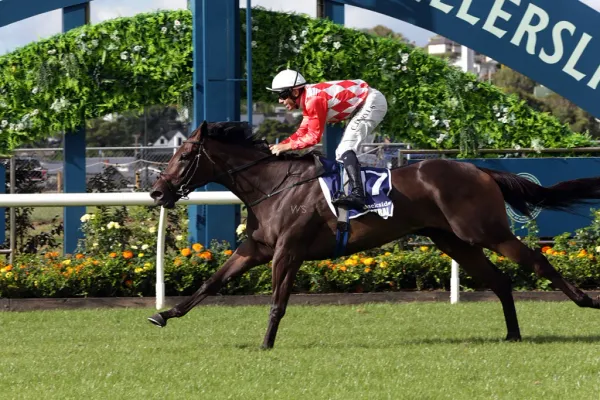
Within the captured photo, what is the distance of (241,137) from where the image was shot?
7035 mm

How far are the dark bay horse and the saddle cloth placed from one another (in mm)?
49

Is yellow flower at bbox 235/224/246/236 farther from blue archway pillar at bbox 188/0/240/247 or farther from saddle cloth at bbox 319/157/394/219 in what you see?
saddle cloth at bbox 319/157/394/219

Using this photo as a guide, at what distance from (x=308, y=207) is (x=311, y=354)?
1.03 meters

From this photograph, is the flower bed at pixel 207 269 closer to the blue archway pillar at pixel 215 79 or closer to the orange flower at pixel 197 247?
the orange flower at pixel 197 247

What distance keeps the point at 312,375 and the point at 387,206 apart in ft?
5.33

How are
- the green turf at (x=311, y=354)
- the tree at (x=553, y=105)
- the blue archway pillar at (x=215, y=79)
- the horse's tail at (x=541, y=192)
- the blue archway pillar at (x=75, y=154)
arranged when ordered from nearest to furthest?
the green turf at (x=311, y=354)
the horse's tail at (x=541, y=192)
the blue archway pillar at (x=215, y=79)
the blue archway pillar at (x=75, y=154)
the tree at (x=553, y=105)

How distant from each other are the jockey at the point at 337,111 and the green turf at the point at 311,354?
3.63 ft

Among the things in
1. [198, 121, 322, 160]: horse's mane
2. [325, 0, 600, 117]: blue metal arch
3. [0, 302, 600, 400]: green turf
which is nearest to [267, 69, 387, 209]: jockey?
[198, 121, 322, 160]: horse's mane

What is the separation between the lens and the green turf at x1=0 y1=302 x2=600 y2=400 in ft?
16.7

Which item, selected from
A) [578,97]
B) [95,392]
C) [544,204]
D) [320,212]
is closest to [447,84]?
[578,97]

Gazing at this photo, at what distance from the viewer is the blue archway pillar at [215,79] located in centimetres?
984

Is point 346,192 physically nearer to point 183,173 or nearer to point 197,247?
point 183,173

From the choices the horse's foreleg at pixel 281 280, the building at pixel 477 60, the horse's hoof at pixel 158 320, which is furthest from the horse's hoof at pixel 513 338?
the building at pixel 477 60

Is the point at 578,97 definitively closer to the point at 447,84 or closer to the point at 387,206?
the point at 447,84
